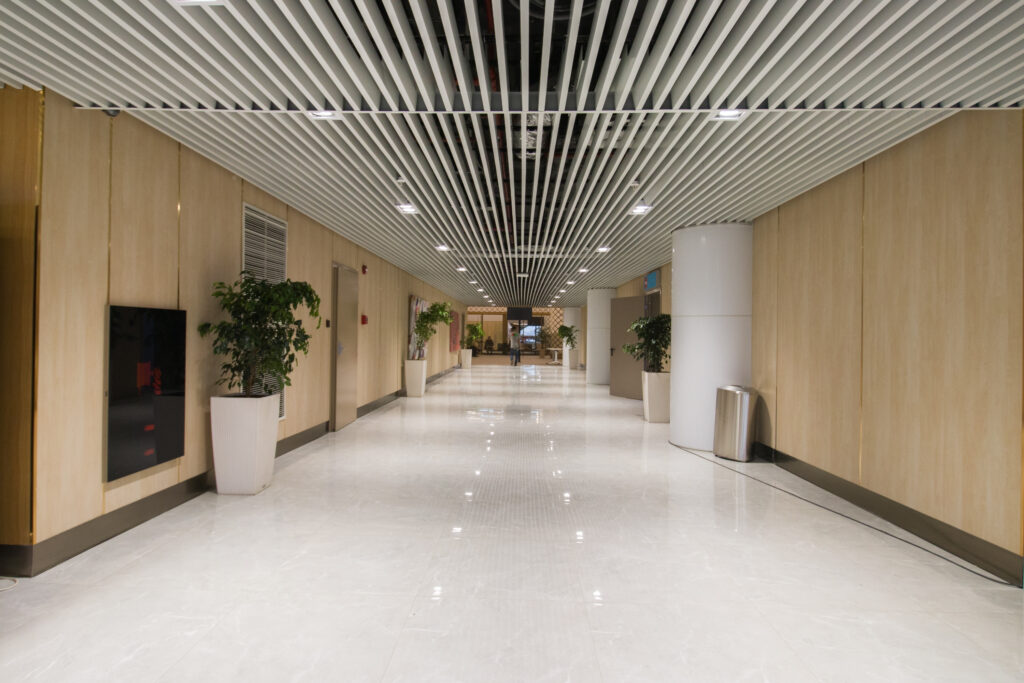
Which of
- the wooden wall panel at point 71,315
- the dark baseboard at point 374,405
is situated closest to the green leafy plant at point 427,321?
the dark baseboard at point 374,405

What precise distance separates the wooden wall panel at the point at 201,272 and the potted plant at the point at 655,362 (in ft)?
23.5

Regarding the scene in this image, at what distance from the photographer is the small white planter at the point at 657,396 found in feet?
33.6

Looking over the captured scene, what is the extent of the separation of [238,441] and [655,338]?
24.8ft

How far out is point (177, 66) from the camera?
3359 millimetres

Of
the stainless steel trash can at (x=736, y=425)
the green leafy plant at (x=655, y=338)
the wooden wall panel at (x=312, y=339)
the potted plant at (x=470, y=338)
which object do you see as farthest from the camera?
the potted plant at (x=470, y=338)

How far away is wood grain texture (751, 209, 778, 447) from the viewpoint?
7152 millimetres

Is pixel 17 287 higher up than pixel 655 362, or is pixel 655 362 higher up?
pixel 17 287

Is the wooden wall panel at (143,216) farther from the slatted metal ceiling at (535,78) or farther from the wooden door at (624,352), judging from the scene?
the wooden door at (624,352)

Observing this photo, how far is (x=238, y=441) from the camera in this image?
5289 mm

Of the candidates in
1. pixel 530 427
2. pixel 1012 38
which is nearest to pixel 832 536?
pixel 1012 38

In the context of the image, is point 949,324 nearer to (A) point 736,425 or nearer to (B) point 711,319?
(A) point 736,425

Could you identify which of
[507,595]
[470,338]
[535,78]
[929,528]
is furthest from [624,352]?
[470,338]

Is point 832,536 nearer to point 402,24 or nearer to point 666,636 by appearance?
point 666,636

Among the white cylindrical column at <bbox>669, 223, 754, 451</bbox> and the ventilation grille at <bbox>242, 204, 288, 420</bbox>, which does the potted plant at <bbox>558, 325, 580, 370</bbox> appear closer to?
the white cylindrical column at <bbox>669, 223, 754, 451</bbox>
